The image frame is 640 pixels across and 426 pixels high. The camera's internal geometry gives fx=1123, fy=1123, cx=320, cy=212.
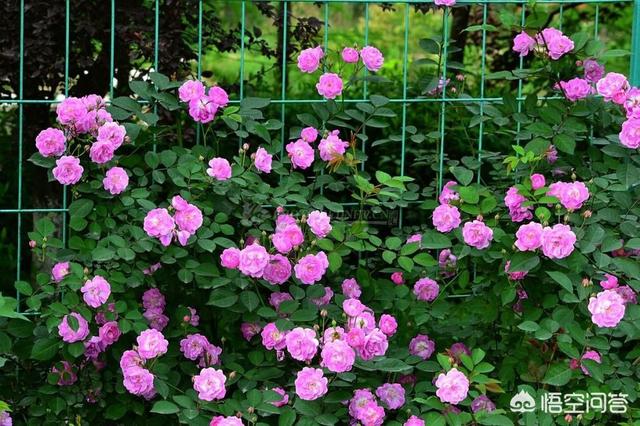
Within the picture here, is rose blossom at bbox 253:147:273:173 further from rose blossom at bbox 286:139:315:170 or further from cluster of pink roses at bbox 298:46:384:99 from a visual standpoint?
cluster of pink roses at bbox 298:46:384:99

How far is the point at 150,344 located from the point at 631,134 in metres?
1.32

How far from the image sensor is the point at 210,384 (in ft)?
8.47

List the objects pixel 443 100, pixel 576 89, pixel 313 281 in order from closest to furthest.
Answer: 1. pixel 313 281
2. pixel 576 89
3. pixel 443 100

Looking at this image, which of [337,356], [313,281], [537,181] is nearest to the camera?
[337,356]

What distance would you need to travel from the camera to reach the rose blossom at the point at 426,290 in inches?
119

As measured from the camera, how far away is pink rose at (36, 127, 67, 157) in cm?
276

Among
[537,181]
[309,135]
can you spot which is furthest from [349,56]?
[537,181]

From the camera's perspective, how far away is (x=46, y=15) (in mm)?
3523

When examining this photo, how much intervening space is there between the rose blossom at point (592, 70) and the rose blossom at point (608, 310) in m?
0.71

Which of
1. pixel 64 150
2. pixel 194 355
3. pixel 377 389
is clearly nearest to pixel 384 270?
pixel 377 389

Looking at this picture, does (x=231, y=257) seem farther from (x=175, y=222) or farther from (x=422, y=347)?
(x=422, y=347)

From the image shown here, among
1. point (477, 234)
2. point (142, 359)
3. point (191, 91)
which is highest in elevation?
point (191, 91)

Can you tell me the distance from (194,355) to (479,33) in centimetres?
301

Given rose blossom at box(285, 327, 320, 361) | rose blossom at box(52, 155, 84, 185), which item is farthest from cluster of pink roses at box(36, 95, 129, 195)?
rose blossom at box(285, 327, 320, 361)
